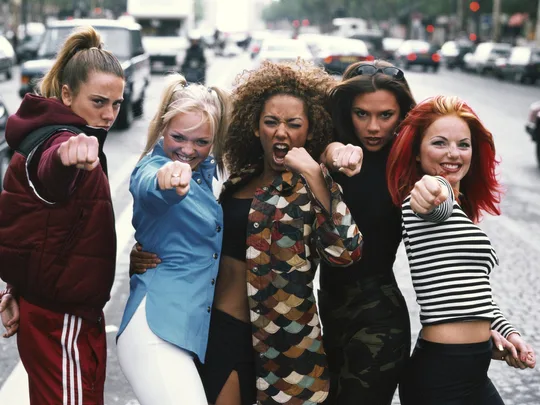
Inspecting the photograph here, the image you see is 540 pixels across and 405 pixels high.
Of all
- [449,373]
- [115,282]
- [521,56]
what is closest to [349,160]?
[449,373]

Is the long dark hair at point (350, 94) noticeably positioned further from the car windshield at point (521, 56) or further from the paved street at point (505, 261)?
the car windshield at point (521, 56)

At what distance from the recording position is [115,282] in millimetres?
6906

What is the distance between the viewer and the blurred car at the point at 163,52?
114ft

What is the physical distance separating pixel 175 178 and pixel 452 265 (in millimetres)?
945

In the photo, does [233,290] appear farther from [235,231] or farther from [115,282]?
[115,282]

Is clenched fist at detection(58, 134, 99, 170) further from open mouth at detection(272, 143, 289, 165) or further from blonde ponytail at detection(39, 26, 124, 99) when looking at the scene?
open mouth at detection(272, 143, 289, 165)

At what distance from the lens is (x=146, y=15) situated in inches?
1465

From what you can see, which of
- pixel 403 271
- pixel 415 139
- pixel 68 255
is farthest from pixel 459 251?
pixel 403 271

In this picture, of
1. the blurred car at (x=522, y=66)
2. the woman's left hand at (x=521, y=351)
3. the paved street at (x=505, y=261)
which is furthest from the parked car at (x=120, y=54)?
the blurred car at (x=522, y=66)

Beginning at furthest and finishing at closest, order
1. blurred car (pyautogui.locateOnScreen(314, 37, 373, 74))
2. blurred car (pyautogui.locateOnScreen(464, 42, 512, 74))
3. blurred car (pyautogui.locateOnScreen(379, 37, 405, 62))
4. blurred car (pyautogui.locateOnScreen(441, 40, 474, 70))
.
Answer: blurred car (pyautogui.locateOnScreen(441, 40, 474, 70)), blurred car (pyautogui.locateOnScreen(379, 37, 405, 62)), blurred car (pyautogui.locateOnScreen(464, 42, 512, 74)), blurred car (pyautogui.locateOnScreen(314, 37, 373, 74))

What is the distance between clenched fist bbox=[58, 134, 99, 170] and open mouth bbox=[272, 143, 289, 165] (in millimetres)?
755

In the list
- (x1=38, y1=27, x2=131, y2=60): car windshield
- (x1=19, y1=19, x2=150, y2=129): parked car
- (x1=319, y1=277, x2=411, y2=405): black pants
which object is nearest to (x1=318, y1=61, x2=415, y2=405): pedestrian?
(x1=319, y1=277, x2=411, y2=405): black pants

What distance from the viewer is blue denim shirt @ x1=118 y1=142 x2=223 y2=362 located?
299 cm

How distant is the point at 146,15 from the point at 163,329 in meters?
35.5
